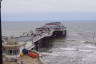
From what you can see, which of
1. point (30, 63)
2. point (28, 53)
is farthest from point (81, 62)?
point (30, 63)

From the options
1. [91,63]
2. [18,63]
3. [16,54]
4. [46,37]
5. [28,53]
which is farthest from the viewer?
[46,37]

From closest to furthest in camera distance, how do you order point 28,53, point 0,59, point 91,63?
point 0,59 → point 28,53 → point 91,63

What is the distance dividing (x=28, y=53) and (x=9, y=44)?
334 inches

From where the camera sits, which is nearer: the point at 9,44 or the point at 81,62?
the point at 9,44

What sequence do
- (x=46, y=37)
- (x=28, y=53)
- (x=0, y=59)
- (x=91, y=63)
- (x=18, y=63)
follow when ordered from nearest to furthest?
(x=0, y=59)
(x=18, y=63)
(x=28, y=53)
(x=91, y=63)
(x=46, y=37)

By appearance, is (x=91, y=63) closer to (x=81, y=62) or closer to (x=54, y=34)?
(x=81, y=62)

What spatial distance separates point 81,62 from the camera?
39.5 m

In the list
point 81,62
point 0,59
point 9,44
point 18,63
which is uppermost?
point 0,59

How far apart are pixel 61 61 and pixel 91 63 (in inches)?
202

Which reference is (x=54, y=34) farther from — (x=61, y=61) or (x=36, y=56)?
(x=36, y=56)

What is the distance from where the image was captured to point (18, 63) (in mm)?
26188

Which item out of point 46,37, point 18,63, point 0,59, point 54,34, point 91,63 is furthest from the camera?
point 54,34

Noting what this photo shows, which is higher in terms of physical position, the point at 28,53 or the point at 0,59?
the point at 0,59

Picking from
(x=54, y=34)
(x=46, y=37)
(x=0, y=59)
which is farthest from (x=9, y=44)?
(x=54, y=34)
